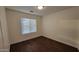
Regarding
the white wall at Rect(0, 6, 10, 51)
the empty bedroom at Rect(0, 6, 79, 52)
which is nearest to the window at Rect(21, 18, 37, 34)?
the empty bedroom at Rect(0, 6, 79, 52)

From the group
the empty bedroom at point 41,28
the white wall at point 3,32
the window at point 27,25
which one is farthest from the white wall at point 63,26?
the white wall at point 3,32

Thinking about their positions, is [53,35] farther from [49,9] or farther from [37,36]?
[49,9]

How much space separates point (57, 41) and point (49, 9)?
0.47 metres

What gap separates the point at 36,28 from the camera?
109cm

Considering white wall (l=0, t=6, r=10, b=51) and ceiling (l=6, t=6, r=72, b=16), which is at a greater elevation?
ceiling (l=6, t=6, r=72, b=16)

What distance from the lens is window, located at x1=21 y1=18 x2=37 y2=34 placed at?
1.03m

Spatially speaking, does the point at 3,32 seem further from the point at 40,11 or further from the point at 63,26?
the point at 63,26

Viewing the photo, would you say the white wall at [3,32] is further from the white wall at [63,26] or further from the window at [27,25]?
the white wall at [63,26]

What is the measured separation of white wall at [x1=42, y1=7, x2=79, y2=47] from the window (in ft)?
0.49

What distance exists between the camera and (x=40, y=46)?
1.07 meters

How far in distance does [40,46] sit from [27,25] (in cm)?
35

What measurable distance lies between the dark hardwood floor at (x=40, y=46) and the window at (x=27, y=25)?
14 cm

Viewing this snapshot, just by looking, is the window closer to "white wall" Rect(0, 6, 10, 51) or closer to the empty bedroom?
the empty bedroom
